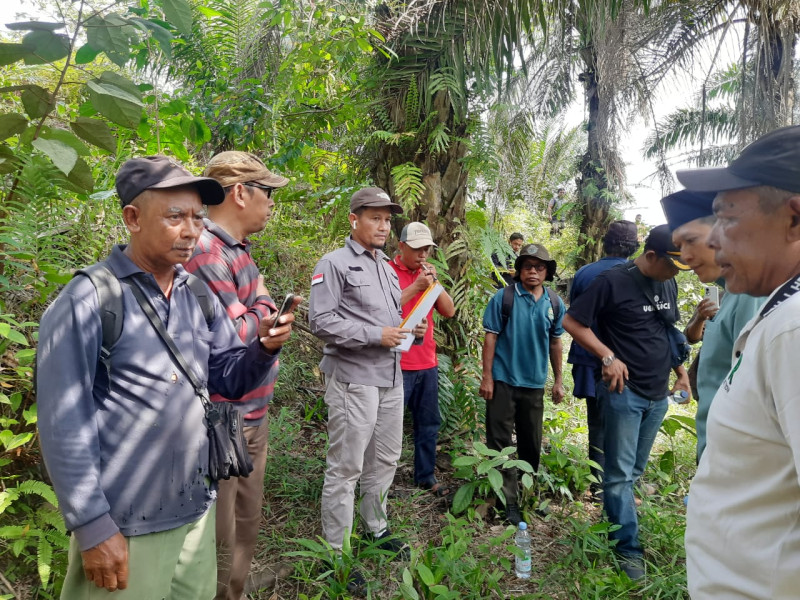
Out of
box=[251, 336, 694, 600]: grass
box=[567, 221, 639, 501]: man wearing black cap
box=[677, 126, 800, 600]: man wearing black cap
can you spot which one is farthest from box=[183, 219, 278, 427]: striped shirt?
box=[567, 221, 639, 501]: man wearing black cap

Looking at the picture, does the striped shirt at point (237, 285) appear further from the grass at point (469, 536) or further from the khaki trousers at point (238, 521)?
the grass at point (469, 536)

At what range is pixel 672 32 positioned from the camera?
8570 millimetres

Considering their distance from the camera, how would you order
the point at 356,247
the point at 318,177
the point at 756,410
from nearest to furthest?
1. the point at 756,410
2. the point at 356,247
3. the point at 318,177

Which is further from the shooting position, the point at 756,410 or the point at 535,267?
the point at 535,267

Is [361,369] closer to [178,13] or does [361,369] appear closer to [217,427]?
[217,427]

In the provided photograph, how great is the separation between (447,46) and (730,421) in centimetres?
435

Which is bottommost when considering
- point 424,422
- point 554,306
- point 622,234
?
point 424,422

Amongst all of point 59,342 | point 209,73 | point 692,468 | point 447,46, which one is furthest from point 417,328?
point 209,73

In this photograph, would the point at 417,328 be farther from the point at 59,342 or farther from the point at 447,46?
the point at 447,46

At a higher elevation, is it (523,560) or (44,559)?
(44,559)

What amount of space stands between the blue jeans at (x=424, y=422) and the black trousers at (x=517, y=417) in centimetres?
46

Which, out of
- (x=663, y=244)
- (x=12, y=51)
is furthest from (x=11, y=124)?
(x=663, y=244)

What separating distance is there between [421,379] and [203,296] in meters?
2.56

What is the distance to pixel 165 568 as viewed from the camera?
170 cm
